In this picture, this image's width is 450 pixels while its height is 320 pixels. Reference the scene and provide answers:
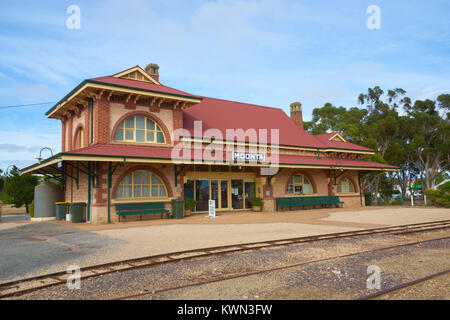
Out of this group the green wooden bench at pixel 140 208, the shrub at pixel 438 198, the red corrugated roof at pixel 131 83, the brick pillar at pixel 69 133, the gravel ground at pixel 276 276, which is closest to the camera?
the gravel ground at pixel 276 276

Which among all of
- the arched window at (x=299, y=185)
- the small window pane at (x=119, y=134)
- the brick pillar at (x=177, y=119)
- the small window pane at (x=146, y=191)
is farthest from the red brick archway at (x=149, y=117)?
the arched window at (x=299, y=185)

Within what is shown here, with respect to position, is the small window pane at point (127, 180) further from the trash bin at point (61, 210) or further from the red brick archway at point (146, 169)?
the trash bin at point (61, 210)

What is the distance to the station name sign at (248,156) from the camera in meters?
19.5

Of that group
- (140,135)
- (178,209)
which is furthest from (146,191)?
(140,135)

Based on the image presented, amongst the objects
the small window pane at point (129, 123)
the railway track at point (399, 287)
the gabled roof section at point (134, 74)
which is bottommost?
the railway track at point (399, 287)

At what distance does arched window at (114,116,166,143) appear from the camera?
17.4 metres

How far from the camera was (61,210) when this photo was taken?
18125 mm

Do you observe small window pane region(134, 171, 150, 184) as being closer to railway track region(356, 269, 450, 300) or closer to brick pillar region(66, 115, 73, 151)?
brick pillar region(66, 115, 73, 151)

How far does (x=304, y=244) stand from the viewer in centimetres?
947

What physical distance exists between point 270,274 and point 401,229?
27.4 feet

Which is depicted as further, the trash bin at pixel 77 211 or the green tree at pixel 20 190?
the green tree at pixel 20 190

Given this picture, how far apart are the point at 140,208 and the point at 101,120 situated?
480cm

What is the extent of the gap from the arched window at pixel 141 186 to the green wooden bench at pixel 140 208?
60 cm
